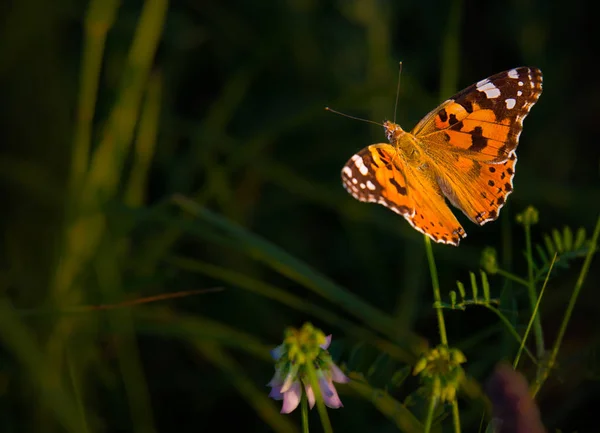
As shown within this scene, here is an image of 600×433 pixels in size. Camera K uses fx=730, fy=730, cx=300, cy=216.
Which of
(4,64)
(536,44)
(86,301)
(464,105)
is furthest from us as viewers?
(536,44)

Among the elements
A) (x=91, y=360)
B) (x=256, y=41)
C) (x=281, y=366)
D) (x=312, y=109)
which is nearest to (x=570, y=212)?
(x=312, y=109)

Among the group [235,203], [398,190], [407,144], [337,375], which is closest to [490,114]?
[407,144]

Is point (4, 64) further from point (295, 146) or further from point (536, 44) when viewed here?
point (536, 44)

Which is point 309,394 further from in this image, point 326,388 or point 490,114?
point 490,114

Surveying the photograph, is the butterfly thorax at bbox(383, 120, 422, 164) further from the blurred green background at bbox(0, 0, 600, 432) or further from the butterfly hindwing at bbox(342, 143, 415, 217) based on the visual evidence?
the blurred green background at bbox(0, 0, 600, 432)

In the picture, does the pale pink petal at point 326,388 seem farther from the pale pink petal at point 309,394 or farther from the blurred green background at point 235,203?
the blurred green background at point 235,203

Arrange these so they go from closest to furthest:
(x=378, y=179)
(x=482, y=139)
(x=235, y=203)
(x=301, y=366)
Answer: (x=301, y=366) < (x=378, y=179) < (x=482, y=139) < (x=235, y=203)
